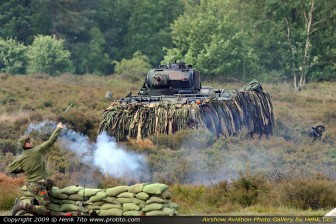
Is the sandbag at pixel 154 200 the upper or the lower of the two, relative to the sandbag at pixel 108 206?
upper

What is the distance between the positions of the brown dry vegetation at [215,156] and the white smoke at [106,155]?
360 mm

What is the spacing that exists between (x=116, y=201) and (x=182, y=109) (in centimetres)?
1370

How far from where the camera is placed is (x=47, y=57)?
66.9 meters

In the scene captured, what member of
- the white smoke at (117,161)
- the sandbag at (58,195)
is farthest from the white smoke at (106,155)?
the sandbag at (58,195)

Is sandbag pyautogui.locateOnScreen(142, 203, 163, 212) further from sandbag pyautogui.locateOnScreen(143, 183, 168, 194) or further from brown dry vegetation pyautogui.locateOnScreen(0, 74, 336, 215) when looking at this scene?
brown dry vegetation pyautogui.locateOnScreen(0, 74, 336, 215)

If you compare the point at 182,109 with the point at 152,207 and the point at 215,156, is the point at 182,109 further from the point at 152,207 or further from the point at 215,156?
the point at 152,207

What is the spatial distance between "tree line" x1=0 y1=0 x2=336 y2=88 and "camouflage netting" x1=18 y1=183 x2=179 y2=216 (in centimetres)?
4683

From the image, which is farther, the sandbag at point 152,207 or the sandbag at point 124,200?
the sandbag at point 124,200

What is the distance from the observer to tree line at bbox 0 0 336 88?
6681 cm

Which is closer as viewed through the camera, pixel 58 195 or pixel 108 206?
pixel 108 206

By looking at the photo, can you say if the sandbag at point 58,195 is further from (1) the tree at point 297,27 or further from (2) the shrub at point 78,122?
(1) the tree at point 297,27

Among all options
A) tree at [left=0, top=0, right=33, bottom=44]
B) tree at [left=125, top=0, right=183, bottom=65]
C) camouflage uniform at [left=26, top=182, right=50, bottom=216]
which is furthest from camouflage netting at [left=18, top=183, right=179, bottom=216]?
tree at [left=0, top=0, right=33, bottom=44]

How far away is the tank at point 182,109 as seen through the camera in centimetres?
3150

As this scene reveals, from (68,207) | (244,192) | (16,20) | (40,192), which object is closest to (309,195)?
(244,192)
